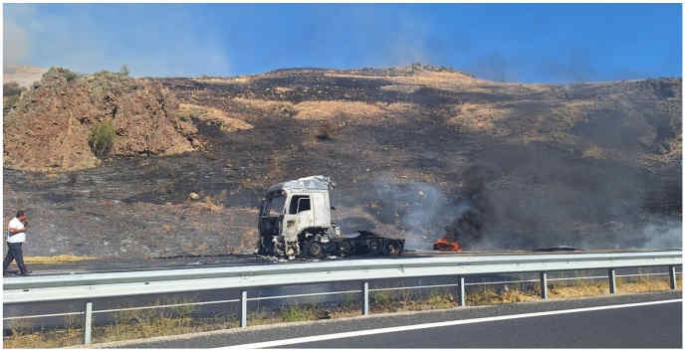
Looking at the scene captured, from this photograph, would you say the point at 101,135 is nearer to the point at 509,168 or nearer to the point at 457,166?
the point at 457,166

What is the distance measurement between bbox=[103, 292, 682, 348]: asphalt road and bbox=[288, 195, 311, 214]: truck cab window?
31.7 feet

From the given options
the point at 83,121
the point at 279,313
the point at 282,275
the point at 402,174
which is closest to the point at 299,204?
the point at 279,313

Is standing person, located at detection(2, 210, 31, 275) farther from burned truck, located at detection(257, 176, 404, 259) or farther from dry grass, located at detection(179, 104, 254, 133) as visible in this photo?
dry grass, located at detection(179, 104, 254, 133)

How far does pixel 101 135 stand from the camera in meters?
32.5

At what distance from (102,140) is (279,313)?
26424mm

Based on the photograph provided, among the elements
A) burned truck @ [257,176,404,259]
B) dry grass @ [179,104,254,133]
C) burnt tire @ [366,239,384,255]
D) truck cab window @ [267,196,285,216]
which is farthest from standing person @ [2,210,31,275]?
dry grass @ [179,104,254,133]

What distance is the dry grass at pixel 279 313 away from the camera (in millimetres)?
7430

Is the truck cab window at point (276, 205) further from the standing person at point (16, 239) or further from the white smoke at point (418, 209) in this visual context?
the white smoke at point (418, 209)

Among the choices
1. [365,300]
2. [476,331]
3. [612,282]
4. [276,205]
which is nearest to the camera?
[476,331]

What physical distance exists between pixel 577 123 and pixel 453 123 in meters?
9.29

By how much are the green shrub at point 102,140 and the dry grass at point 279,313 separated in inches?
986

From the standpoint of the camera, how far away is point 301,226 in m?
18.4

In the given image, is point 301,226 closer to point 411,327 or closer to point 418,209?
point 411,327

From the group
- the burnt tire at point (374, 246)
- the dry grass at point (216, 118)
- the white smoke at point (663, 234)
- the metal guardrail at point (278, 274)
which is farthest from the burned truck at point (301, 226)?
the dry grass at point (216, 118)
